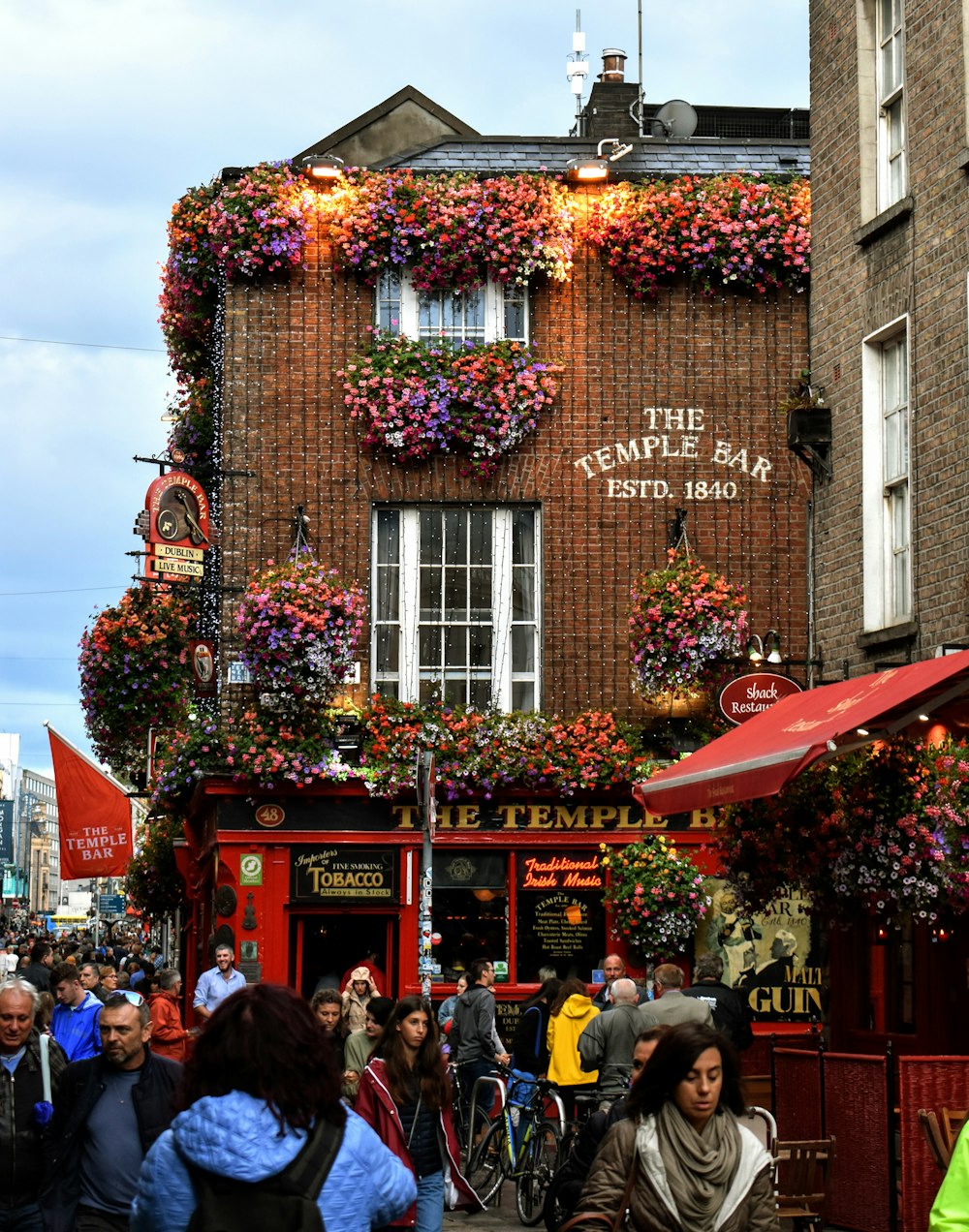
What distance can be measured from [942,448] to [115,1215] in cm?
901

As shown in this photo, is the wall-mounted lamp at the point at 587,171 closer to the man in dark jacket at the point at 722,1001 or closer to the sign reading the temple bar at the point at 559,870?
the sign reading the temple bar at the point at 559,870

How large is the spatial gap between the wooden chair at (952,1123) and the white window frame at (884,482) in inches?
189

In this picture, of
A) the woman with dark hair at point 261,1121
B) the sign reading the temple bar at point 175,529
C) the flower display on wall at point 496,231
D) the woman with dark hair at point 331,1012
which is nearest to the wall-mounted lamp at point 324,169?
the flower display on wall at point 496,231

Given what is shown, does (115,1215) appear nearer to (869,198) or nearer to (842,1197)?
(842,1197)

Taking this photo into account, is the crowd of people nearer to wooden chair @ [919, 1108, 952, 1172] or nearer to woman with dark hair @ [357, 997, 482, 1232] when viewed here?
woman with dark hair @ [357, 997, 482, 1232]

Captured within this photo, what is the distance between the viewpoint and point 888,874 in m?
12.6

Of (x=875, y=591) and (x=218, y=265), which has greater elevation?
(x=218, y=265)

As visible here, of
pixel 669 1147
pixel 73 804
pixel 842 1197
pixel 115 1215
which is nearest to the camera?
pixel 669 1147

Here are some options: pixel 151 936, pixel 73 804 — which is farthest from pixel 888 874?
pixel 151 936

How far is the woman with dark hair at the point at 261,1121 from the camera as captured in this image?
4645 millimetres

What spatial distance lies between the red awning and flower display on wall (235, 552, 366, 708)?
8.36m

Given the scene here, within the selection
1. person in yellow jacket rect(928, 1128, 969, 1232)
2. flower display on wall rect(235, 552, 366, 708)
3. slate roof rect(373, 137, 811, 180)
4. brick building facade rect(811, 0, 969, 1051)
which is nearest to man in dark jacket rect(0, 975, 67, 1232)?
person in yellow jacket rect(928, 1128, 969, 1232)

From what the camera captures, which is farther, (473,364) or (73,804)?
(73,804)

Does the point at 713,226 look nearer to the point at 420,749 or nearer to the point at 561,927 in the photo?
the point at 420,749
